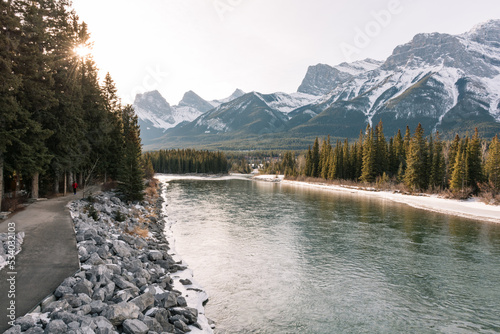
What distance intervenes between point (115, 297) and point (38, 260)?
13.8 ft

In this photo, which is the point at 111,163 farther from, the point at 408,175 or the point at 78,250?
the point at 408,175

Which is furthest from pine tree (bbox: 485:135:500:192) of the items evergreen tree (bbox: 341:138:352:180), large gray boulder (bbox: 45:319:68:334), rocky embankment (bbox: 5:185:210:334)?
large gray boulder (bbox: 45:319:68:334)

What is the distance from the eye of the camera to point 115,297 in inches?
418

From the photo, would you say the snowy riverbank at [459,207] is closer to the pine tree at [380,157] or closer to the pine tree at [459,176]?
the pine tree at [459,176]

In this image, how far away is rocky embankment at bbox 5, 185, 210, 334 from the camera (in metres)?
8.30

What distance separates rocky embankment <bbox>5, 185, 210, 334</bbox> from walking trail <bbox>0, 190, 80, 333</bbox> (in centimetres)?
41

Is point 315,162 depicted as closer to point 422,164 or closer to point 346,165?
point 346,165

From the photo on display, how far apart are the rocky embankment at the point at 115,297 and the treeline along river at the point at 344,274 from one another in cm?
178

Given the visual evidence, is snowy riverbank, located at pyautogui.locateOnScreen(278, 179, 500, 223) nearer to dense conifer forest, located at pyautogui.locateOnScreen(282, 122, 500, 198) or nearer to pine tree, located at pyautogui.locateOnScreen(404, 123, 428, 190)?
dense conifer forest, located at pyautogui.locateOnScreen(282, 122, 500, 198)

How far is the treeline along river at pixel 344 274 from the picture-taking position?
1214 centimetres

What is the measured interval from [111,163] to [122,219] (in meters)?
23.0

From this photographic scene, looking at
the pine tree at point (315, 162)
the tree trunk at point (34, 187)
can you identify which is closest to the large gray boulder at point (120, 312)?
the tree trunk at point (34, 187)
